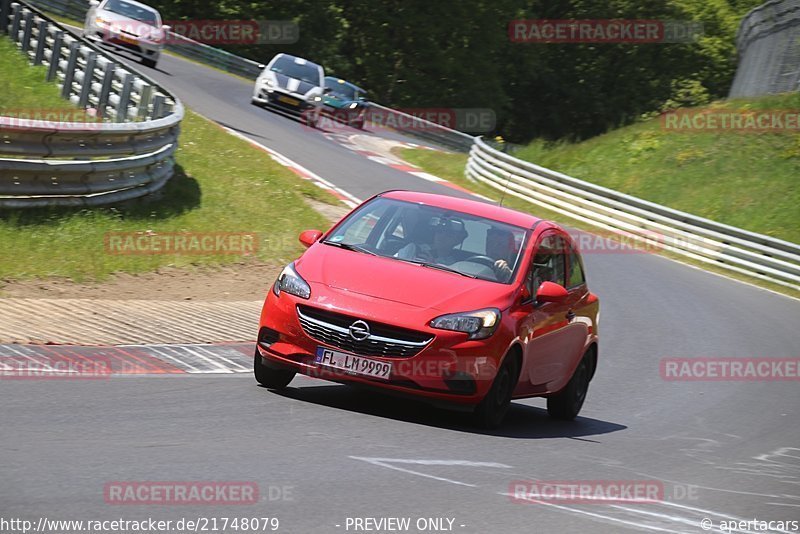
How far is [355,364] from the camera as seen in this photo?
841 cm

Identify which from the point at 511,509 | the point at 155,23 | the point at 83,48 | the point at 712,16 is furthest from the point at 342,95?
the point at 712,16

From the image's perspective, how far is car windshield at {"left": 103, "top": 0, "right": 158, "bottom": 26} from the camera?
35406 millimetres

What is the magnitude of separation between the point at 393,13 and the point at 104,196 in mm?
50073

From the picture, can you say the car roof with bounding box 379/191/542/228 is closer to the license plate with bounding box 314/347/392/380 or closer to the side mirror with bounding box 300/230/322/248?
the side mirror with bounding box 300/230/322/248

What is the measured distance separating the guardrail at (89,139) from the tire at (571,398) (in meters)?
6.55

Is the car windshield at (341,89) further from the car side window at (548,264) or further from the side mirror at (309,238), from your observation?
the side mirror at (309,238)

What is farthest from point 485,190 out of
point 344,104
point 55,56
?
point 55,56

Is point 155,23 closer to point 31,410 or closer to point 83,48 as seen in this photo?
point 83,48

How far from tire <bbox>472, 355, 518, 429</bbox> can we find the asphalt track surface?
0.11 m

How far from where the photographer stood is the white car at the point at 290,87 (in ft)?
117

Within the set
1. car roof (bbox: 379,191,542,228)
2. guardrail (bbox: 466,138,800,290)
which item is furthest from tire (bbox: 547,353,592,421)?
guardrail (bbox: 466,138,800,290)

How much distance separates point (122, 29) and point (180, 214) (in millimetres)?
19855

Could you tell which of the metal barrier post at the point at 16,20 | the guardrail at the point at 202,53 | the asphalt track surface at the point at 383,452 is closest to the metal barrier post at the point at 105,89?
the metal barrier post at the point at 16,20

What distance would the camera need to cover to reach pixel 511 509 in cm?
659
